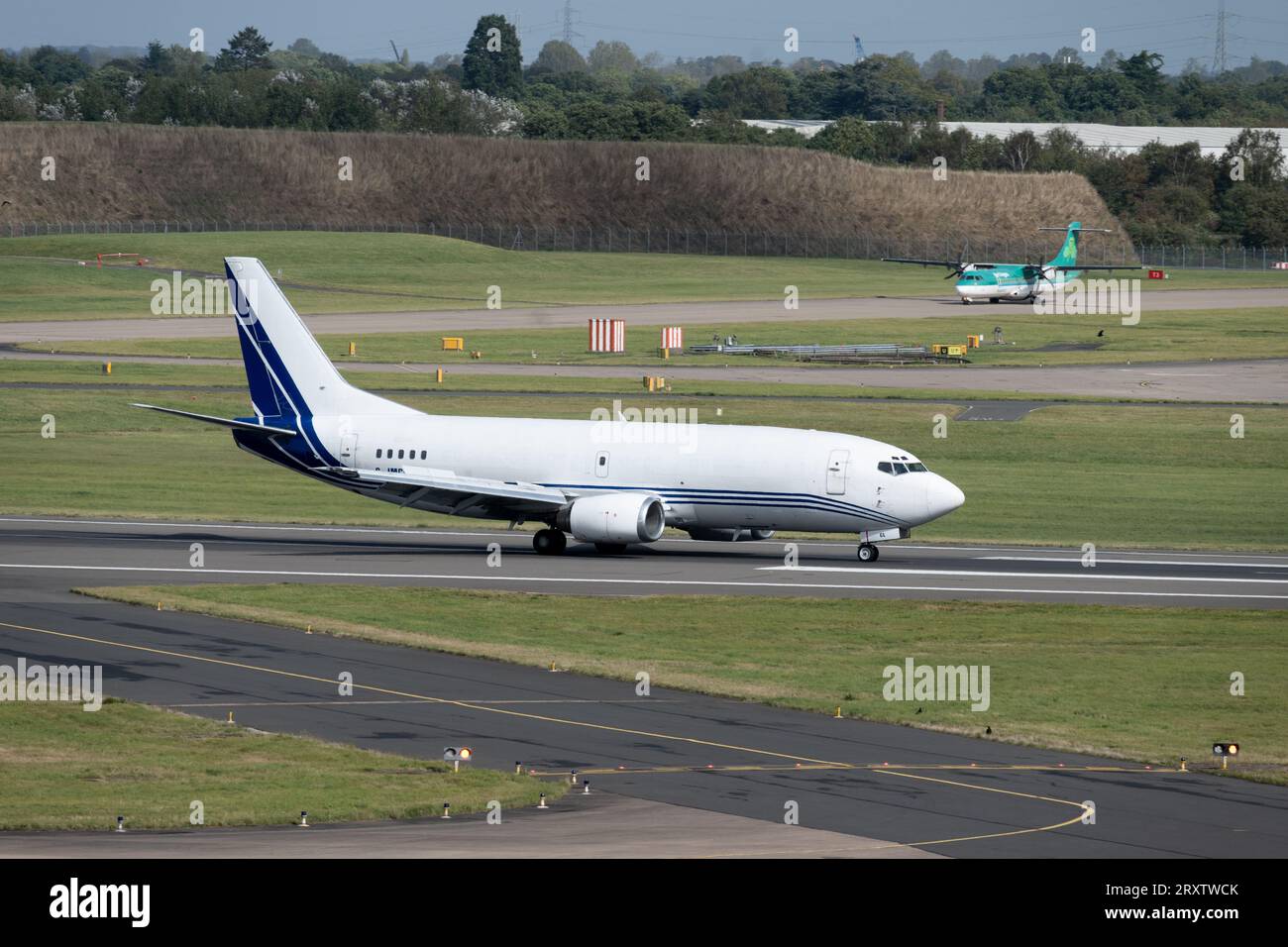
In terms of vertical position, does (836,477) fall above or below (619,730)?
above

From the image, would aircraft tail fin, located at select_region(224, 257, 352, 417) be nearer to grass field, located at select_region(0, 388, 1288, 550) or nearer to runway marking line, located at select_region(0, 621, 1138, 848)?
grass field, located at select_region(0, 388, 1288, 550)

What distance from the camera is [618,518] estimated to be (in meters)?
51.7

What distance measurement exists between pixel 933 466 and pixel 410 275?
103013 millimetres

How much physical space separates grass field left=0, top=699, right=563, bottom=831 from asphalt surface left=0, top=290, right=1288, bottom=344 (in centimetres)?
9079

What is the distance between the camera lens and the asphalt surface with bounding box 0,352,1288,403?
97812mm

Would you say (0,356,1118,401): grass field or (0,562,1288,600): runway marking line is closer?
(0,562,1288,600): runway marking line

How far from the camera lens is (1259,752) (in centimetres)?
3003

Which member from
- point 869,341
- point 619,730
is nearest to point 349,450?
point 619,730

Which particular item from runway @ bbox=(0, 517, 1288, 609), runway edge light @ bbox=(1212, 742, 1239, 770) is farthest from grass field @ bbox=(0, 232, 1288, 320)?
runway edge light @ bbox=(1212, 742, 1239, 770)

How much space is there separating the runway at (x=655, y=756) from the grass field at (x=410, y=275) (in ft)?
335

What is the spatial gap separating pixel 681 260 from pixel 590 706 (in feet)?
527
